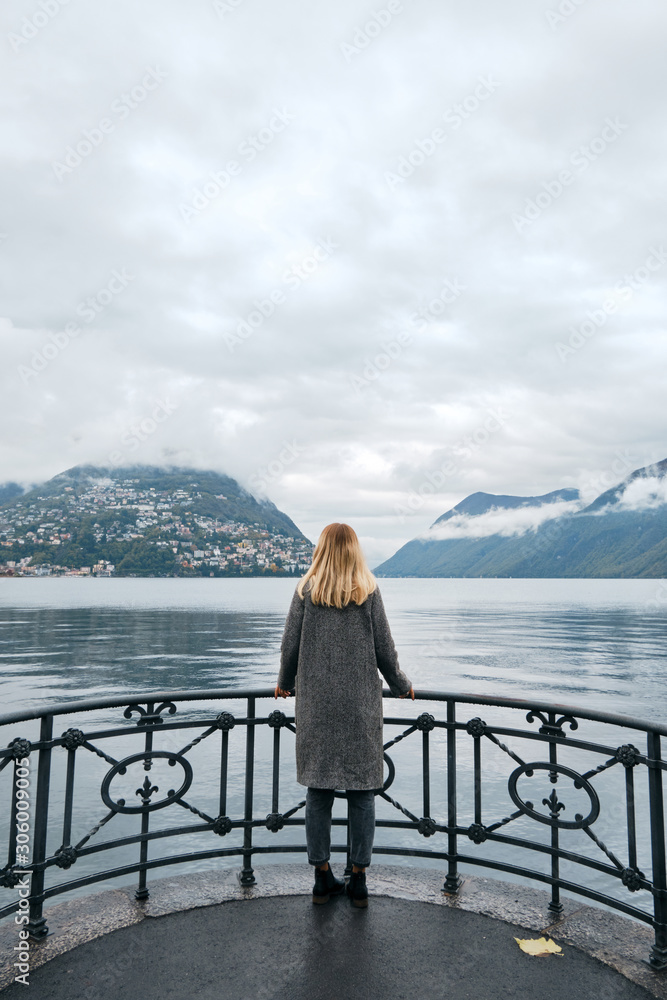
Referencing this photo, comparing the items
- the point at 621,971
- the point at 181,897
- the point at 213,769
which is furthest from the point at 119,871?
the point at 213,769

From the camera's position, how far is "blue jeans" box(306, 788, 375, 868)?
3.71 m

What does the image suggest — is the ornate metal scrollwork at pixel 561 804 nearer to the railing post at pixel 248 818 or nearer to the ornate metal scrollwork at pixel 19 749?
the railing post at pixel 248 818

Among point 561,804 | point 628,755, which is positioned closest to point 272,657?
point 561,804

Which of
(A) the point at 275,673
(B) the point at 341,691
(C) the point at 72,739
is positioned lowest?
(A) the point at 275,673

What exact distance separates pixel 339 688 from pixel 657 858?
192cm

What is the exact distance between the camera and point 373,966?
10.3 ft

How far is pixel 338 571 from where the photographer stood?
12.2ft

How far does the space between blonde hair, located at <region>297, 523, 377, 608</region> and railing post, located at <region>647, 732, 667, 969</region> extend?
1773mm

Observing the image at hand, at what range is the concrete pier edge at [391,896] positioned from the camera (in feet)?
10.8

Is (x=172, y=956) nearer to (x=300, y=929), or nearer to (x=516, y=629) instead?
(x=300, y=929)

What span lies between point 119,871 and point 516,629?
61863mm

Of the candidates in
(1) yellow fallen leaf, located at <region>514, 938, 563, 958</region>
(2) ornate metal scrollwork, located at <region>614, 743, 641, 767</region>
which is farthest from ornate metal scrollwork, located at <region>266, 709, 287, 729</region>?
(2) ornate metal scrollwork, located at <region>614, 743, 641, 767</region>

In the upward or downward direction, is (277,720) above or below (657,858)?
above

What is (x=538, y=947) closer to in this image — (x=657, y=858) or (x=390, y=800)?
(x=657, y=858)
